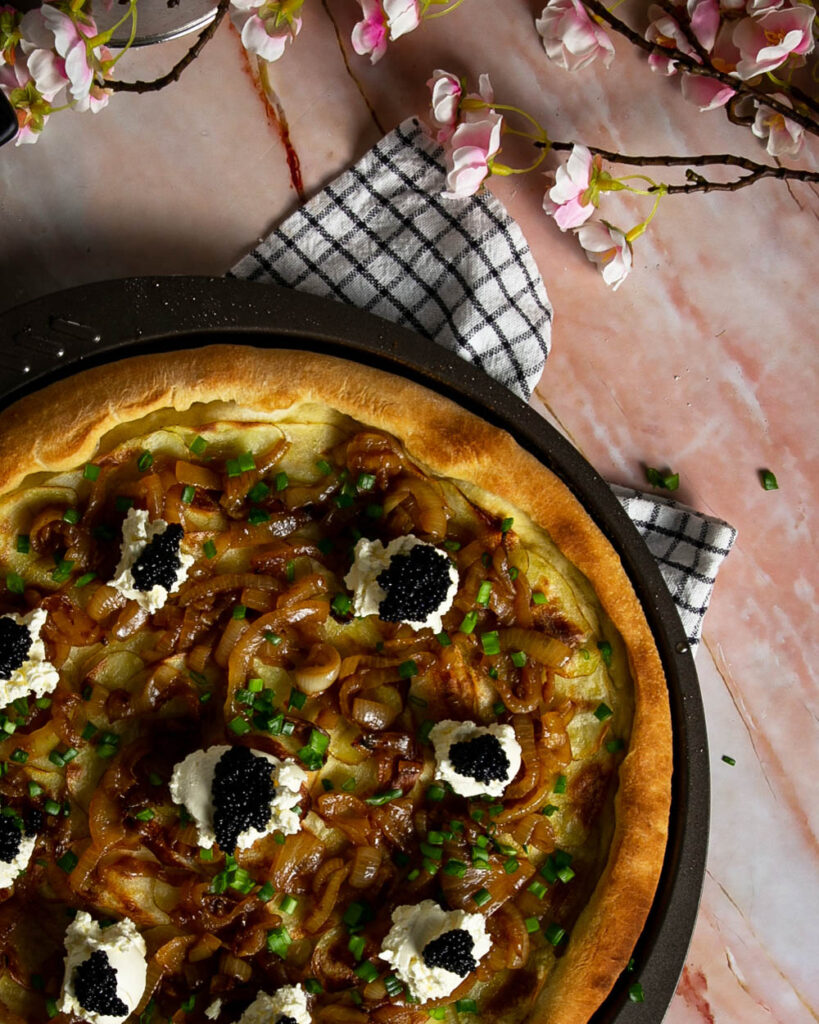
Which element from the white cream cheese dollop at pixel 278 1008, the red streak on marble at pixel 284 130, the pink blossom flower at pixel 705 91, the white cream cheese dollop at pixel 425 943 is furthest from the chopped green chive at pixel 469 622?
the pink blossom flower at pixel 705 91

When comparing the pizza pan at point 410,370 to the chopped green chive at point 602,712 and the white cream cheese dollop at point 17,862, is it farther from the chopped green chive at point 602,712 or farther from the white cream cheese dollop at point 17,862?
the white cream cheese dollop at point 17,862

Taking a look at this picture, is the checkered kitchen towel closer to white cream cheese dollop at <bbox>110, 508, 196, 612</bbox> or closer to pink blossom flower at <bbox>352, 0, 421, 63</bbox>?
pink blossom flower at <bbox>352, 0, 421, 63</bbox>

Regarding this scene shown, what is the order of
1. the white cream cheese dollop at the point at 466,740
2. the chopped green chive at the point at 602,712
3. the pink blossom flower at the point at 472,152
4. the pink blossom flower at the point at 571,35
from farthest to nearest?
1. the pink blossom flower at the point at 571,35
2. the pink blossom flower at the point at 472,152
3. the chopped green chive at the point at 602,712
4. the white cream cheese dollop at the point at 466,740

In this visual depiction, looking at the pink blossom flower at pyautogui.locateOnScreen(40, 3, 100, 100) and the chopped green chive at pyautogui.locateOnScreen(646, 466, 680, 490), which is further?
the chopped green chive at pyautogui.locateOnScreen(646, 466, 680, 490)

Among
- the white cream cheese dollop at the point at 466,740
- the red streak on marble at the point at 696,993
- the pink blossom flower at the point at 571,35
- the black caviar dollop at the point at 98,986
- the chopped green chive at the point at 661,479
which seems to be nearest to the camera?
the black caviar dollop at the point at 98,986

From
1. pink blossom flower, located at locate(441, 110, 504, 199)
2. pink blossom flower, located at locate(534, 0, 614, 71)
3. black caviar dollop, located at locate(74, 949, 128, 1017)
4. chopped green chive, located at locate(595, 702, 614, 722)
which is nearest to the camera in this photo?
black caviar dollop, located at locate(74, 949, 128, 1017)

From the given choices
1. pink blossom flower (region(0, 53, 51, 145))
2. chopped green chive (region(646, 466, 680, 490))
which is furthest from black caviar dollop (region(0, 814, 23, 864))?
chopped green chive (region(646, 466, 680, 490))

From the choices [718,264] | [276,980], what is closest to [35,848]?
[276,980]
